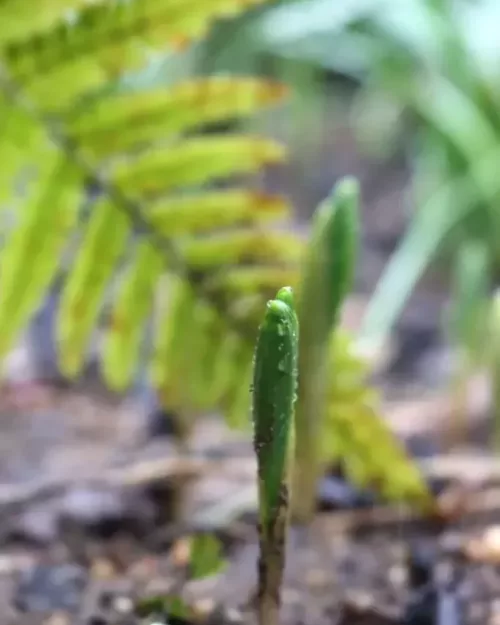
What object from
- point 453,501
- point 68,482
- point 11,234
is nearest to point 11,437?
point 68,482

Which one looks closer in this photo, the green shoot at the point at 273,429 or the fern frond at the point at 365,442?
the green shoot at the point at 273,429

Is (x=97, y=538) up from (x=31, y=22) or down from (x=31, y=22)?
down

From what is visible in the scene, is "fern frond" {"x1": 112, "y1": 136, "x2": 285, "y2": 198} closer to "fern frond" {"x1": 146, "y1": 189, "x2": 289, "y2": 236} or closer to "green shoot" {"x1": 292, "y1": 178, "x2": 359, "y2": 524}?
"fern frond" {"x1": 146, "y1": 189, "x2": 289, "y2": 236}

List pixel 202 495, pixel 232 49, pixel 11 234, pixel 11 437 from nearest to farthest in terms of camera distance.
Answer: pixel 11 234 → pixel 202 495 → pixel 11 437 → pixel 232 49

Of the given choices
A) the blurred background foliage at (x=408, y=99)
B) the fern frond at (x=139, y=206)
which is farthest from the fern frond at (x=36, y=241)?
the blurred background foliage at (x=408, y=99)

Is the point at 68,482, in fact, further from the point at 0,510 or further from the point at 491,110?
the point at 491,110

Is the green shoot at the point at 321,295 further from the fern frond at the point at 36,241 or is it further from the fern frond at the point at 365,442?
the fern frond at the point at 36,241
